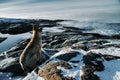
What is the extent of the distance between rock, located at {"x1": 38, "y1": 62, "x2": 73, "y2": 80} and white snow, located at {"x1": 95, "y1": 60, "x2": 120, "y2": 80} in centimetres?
200

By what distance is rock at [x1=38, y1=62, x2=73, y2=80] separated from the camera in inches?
729

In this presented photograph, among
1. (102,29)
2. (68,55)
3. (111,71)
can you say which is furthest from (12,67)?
(102,29)

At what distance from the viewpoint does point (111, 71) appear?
1806 cm

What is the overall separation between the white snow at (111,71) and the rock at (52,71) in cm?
200

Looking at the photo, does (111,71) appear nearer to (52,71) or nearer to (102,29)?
(52,71)

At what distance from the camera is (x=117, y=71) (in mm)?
17875

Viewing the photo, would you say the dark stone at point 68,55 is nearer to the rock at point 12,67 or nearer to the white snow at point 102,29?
the rock at point 12,67

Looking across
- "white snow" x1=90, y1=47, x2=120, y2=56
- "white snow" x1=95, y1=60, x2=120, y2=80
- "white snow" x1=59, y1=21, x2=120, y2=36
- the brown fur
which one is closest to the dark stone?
"white snow" x1=90, y1=47, x2=120, y2=56

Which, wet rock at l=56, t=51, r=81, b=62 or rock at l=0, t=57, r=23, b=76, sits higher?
wet rock at l=56, t=51, r=81, b=62

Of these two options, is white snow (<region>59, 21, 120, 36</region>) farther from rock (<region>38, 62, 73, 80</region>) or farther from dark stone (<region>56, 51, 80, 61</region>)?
rock (<region>38, 62, 73, 80</region>)

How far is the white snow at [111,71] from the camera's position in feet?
57.4

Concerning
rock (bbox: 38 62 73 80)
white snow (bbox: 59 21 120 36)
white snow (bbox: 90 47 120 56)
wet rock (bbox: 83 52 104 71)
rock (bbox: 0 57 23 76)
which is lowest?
white snow (bbox: 59 21 120 36)

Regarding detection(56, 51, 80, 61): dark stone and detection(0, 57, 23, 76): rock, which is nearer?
detection(56, 51, 80, 61): dark stone

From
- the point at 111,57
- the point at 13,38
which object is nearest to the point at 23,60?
the point at 111,57
